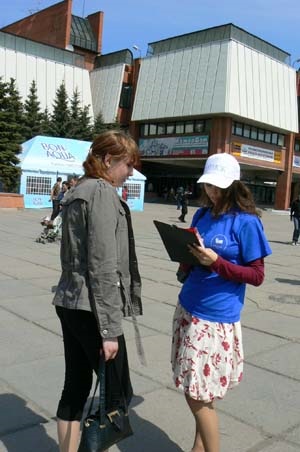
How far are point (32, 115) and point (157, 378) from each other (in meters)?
40.8

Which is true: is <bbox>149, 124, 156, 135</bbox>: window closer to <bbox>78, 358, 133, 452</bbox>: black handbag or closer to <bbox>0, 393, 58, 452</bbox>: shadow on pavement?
<bbox>0, 393, 58, 452</bbox>: shadow on pavement

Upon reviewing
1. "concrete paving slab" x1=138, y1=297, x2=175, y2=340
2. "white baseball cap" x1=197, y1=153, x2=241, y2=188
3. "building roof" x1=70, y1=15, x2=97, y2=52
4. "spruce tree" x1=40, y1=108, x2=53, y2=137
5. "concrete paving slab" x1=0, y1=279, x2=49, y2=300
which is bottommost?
"concrete paving slab" x1=0, y1=279, x2=49, y2=300

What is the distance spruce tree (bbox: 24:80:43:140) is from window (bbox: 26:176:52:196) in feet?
49.0

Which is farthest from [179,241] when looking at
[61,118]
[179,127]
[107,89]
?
[107,89]

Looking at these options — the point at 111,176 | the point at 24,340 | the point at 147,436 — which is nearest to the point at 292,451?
the point at 147,436

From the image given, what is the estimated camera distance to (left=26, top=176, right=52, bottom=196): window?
91.0 feet

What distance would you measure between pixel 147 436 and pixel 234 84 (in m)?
38.4

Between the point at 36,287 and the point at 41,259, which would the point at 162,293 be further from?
the point at 41,259

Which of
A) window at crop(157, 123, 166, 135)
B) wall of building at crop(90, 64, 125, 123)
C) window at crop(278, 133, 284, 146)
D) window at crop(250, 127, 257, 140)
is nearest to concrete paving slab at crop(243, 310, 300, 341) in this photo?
window at crop(250, 127, 257, 140)

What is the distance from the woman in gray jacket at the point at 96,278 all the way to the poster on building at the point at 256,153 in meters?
40.9

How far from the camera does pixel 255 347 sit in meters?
5.19

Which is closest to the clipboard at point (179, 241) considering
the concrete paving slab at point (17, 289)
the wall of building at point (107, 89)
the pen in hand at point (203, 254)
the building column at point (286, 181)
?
the pen in hand at point (203, 254)

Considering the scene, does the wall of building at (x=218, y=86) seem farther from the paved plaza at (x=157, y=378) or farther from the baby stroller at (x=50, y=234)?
the paved plaza at (x=157, y=378)

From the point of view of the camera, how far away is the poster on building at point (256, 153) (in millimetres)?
42812
